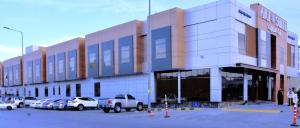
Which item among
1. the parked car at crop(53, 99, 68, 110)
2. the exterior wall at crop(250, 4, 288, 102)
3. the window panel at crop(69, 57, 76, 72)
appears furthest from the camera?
the window panel at crop(69, 57, 76, 72)

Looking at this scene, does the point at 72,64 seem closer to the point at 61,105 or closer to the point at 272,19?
the point at 61,105

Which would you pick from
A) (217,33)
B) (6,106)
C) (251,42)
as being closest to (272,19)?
(251,42)

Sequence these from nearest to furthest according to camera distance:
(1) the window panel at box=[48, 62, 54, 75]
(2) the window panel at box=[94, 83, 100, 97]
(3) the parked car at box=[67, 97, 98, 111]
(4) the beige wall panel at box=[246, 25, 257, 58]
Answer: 1. (4) the beige wall panel at box=[246, 25, 257, 58]
2. (3) the parked car at box=[67, 97, 98, 111]
3. (2) the window panel at box=[94, 83, 100, 97]
4. (1) the window panel at box=[48, 62, 54, 75]

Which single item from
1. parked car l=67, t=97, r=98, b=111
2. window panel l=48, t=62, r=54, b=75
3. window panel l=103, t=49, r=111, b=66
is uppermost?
window panel l=103, t=49, r=111, b=66

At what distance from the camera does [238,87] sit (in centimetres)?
3647

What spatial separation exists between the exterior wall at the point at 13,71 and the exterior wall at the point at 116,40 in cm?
3215

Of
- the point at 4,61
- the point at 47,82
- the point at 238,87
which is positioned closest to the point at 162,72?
the point at 238,87

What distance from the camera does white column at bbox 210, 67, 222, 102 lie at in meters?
33.7

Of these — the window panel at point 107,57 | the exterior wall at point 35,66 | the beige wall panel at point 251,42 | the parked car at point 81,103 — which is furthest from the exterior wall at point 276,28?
the exterior wall at point 35,66

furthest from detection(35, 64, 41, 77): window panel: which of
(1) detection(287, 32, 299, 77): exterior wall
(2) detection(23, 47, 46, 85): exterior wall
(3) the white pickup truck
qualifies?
(1) detection(287, 32, 299, 77): exterior wall

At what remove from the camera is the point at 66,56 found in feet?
191

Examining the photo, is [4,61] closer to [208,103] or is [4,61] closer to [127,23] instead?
[127,23]

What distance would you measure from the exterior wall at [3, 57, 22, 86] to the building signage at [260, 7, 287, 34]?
56.1 meters

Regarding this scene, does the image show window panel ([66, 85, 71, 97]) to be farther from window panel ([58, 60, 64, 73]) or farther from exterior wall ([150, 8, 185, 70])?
exterior wall ([150, 8, 185, 70])
